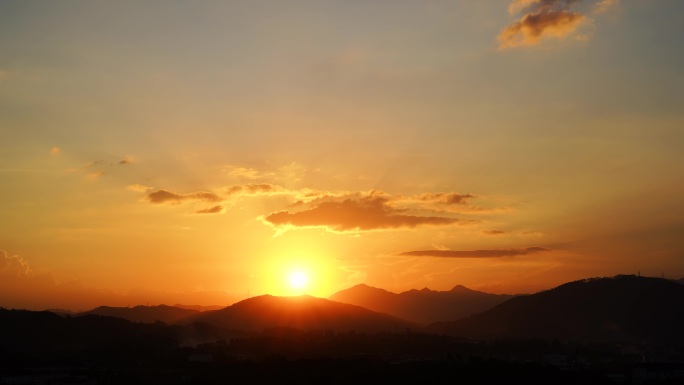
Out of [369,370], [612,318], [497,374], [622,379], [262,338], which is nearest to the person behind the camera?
[497,374]

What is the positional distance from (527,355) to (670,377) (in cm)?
3677

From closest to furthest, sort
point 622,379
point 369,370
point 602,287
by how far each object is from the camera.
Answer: point 369,370, point 622,379, point 602,287

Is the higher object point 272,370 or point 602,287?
point 602,287

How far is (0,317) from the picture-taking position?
442 feet

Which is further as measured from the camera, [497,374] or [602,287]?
[602,287]

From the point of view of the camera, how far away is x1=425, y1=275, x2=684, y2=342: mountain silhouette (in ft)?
547

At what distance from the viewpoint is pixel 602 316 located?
585 ft

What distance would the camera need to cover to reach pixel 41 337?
130 meters

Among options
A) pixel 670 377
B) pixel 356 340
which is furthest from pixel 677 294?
pixel 670 377

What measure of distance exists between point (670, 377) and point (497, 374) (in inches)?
948

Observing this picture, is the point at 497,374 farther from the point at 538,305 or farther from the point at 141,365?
the point at 538,305

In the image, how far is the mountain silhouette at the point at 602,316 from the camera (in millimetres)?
166875

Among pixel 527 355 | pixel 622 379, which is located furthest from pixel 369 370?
pixel 527 355

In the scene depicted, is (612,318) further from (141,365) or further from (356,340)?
(141,365)
